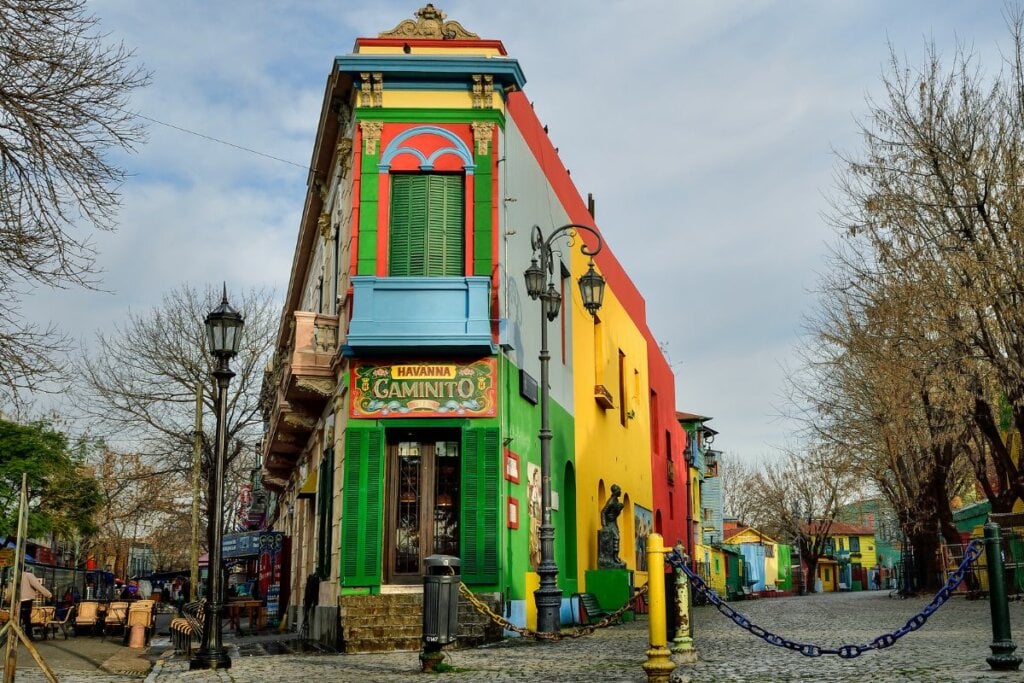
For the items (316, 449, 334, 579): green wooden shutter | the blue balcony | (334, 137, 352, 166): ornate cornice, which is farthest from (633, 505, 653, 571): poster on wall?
(334, 137, 352, 166): ornate cornice

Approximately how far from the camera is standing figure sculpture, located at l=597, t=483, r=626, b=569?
2155cm

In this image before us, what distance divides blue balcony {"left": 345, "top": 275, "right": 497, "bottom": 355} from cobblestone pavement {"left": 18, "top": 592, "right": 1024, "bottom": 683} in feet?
14.1

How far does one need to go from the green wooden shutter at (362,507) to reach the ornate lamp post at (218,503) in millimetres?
2712

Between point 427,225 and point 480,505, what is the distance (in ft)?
14.2

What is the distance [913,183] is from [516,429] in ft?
30.2

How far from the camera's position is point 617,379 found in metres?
26.2

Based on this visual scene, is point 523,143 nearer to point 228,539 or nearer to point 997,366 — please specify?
point 997,366

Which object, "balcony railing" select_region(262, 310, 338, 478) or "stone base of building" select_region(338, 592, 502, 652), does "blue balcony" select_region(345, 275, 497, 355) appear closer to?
"balcony railing" select_region(262, 310, 338, 478)

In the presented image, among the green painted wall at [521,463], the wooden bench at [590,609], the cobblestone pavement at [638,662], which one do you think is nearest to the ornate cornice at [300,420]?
the green painted wall at [521,463]

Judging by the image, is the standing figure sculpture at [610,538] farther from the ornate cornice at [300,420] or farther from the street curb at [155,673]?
the street curb at [155,673]

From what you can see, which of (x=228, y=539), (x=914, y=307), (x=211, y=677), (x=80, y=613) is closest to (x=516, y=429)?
(x=211, y=677)

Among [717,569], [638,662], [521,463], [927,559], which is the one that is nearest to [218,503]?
[638,662]

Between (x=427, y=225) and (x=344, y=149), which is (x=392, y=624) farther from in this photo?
(x=344, y=149)

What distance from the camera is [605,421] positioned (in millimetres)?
24156
